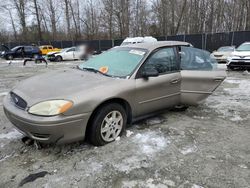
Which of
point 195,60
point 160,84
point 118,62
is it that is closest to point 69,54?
point 195,60

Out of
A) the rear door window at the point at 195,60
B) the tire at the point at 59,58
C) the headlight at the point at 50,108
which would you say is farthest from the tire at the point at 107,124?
the tire at the point at 59,58

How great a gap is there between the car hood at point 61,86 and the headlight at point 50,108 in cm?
7

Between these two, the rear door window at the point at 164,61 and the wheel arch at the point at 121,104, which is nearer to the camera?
the wheel arch at the point at 121,104

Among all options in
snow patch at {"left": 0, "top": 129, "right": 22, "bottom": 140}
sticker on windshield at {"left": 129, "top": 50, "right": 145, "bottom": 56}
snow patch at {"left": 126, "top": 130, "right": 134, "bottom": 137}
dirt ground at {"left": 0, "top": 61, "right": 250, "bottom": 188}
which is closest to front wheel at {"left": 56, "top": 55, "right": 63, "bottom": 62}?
dirt ground at {"left": 0, "top": 61, "right": 250, "bottom": 188}

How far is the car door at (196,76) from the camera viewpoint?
4.42 meters

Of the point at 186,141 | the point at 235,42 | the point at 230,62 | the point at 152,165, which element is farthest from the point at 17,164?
the point at 235,42

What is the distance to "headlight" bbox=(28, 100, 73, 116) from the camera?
281 centimetres

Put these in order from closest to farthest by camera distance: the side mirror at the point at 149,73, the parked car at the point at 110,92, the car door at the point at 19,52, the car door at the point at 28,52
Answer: the parked car at the point at 110,92
the side mirror at the point at 149,73
the car door at the point at 19,52
the car door at the point at 28,52

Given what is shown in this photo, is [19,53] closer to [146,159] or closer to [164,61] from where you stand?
[164,61]

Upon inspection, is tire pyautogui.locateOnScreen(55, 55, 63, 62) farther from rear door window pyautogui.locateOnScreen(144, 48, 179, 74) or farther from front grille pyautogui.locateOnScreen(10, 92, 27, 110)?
front grille pyautogui.locateOnScreen(10, 92, 27, 110)

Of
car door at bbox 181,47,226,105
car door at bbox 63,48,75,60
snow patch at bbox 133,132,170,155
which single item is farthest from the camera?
car door at bbox 63,48,75,60

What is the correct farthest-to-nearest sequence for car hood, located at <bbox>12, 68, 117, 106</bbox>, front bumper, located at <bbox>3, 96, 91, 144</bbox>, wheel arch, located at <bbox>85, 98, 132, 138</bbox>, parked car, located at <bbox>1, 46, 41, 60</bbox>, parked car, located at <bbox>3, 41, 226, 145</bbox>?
parked car, located at <bbox>1, 46, 41, 60</bbox> → wheel arch, located at <bbox>85, 98, 132, 138</bbox> → car hood, located at <bbox>12, 68, 117, 106</bbox> → parked car, located at <bbox>3, 41, 226, 145</bbox> → front bumper, located at <bbox>3, 96, 91, 144</bbox>

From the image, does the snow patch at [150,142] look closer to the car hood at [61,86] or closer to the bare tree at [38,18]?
the car hood at [61,86]

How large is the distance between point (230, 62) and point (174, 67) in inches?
330
